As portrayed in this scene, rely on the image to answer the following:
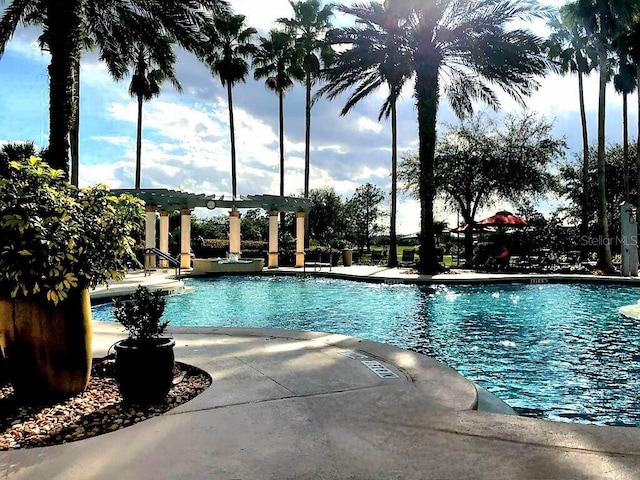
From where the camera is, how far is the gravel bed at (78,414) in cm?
337

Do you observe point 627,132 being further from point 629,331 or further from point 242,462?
point 242,462

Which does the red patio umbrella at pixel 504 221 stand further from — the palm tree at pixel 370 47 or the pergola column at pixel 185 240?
the pergola column at pixel 185 240

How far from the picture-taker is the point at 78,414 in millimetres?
3754

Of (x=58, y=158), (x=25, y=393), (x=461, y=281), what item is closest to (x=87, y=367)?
(x=25, y=393)

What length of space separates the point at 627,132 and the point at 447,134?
10.5 metres

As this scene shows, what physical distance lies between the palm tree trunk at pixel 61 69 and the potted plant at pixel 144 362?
611cm

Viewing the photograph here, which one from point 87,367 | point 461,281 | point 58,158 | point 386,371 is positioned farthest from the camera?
point 461,281

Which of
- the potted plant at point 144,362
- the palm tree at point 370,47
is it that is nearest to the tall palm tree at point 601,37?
the palm tree at point 370,47

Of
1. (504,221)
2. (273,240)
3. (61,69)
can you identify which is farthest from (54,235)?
(504,221)

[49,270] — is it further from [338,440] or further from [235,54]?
[235,54]

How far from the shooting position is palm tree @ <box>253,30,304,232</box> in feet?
92.8

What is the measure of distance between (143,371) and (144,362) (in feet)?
0.22

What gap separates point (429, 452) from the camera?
3.00 metres

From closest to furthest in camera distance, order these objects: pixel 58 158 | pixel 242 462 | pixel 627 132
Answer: pixel 242 462
pixel 58 158
pixel 627 132
